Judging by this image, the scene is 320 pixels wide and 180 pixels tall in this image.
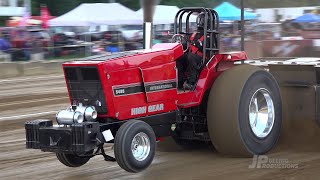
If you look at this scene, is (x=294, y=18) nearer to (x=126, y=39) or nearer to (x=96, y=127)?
(x=126, y=39)

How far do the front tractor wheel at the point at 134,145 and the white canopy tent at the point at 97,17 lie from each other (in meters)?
21.4

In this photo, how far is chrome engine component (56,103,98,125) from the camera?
5082 millimetres

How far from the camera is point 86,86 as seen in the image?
208 inches

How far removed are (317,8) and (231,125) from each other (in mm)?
15957

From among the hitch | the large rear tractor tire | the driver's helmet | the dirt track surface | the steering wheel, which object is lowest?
the dirt track surface

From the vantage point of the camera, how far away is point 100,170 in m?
5.72

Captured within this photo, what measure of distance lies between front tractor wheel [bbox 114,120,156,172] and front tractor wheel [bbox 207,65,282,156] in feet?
2.79

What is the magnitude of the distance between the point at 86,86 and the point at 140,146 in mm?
758

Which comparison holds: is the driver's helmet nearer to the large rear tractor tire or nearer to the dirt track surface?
the dirt track surface

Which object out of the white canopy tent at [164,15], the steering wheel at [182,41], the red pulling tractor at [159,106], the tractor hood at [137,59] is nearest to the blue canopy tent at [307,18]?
the white canopy tent at [164,15]

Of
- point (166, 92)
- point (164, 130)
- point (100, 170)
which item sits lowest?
point (100, 170)

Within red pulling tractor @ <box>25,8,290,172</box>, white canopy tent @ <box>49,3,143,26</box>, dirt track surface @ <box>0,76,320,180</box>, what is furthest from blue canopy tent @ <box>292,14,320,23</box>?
red pulling tractor @ <box>25,8,290,172</box>

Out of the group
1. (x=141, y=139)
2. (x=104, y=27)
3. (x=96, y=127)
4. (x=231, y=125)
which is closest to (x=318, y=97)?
(x=231, y=125)

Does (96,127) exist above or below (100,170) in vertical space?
above
